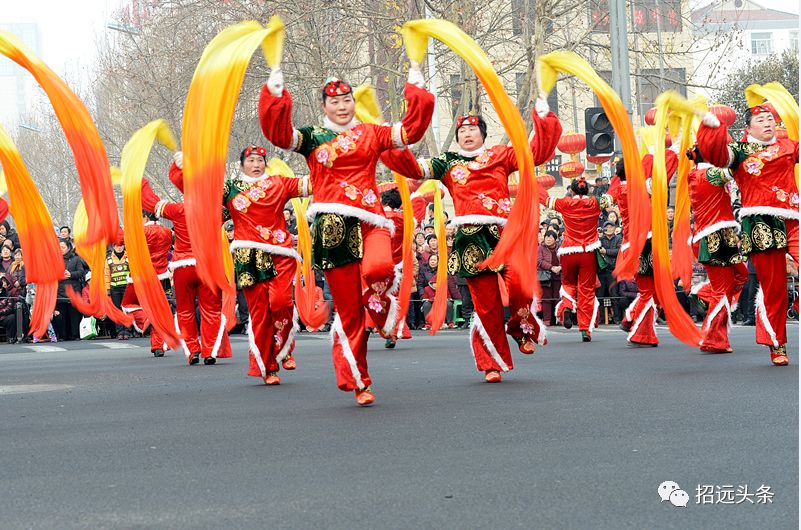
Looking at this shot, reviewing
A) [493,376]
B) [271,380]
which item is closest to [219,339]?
[271,380]

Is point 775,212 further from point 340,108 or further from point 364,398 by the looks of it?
point 364,398

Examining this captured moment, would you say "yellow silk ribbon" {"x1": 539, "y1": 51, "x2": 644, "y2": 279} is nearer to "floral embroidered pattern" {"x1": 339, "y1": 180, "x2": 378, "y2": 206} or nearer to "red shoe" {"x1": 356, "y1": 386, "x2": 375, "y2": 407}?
"floral embroidered pattern" {"x1": 339, "y1": 180, "x2": 378, "y2": 206}

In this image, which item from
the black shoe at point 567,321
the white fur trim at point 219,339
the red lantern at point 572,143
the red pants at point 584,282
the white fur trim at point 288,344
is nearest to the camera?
the white fur trim at point 288,344

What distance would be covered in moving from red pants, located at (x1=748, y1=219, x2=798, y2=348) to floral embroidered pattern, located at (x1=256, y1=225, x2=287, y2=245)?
3.43 metres

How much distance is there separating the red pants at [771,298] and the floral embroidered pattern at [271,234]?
135 inches

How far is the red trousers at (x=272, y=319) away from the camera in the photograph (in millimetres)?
9805

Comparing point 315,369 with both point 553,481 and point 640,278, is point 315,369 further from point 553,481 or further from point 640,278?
point 553,481

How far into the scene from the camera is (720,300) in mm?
10945

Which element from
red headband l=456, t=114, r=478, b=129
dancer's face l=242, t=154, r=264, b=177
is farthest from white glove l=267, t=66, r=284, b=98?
dancer's face l=242, t=154, r=264, b=177

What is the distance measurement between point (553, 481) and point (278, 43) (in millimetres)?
3761

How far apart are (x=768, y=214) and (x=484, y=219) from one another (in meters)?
2.00

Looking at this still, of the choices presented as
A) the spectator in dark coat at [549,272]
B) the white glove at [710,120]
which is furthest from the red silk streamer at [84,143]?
the spectator in dark coat at [549,272]

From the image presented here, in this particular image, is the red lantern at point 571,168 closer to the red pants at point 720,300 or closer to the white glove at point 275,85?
the red pants at point 720,300

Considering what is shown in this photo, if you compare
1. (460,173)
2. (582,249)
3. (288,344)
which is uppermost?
(460,173)
